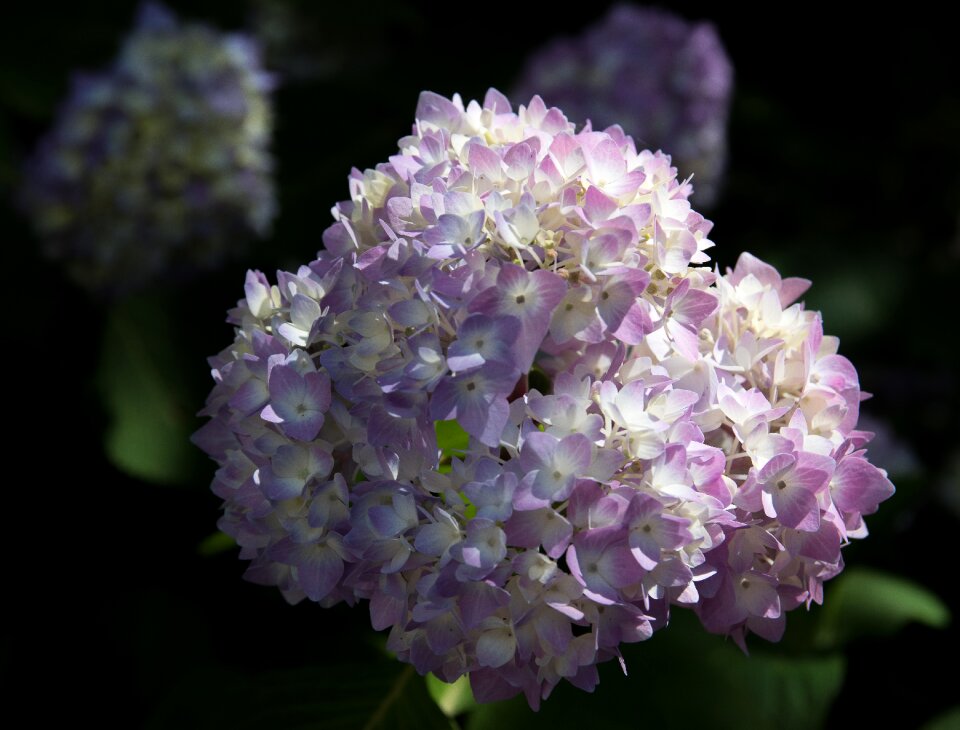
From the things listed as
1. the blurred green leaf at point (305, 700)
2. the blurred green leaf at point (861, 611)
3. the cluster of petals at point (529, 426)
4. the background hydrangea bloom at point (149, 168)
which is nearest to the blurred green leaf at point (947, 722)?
the blurred green leaf at point (861, 611)

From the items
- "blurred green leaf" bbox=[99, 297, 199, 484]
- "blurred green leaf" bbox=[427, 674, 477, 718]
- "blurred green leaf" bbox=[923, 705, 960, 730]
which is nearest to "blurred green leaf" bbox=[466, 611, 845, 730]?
"blurred green leaf" bbox=[427, 674, 477, 718]

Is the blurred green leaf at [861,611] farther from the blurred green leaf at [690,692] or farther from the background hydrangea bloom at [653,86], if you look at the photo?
the background hydrangea bloom at [653,86]

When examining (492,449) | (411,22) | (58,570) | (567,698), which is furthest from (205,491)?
(411,22)

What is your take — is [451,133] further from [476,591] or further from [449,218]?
[476,591]

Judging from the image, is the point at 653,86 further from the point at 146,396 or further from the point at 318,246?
the point at 146,396

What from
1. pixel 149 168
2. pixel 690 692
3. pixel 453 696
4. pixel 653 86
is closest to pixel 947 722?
pixel 690 692
